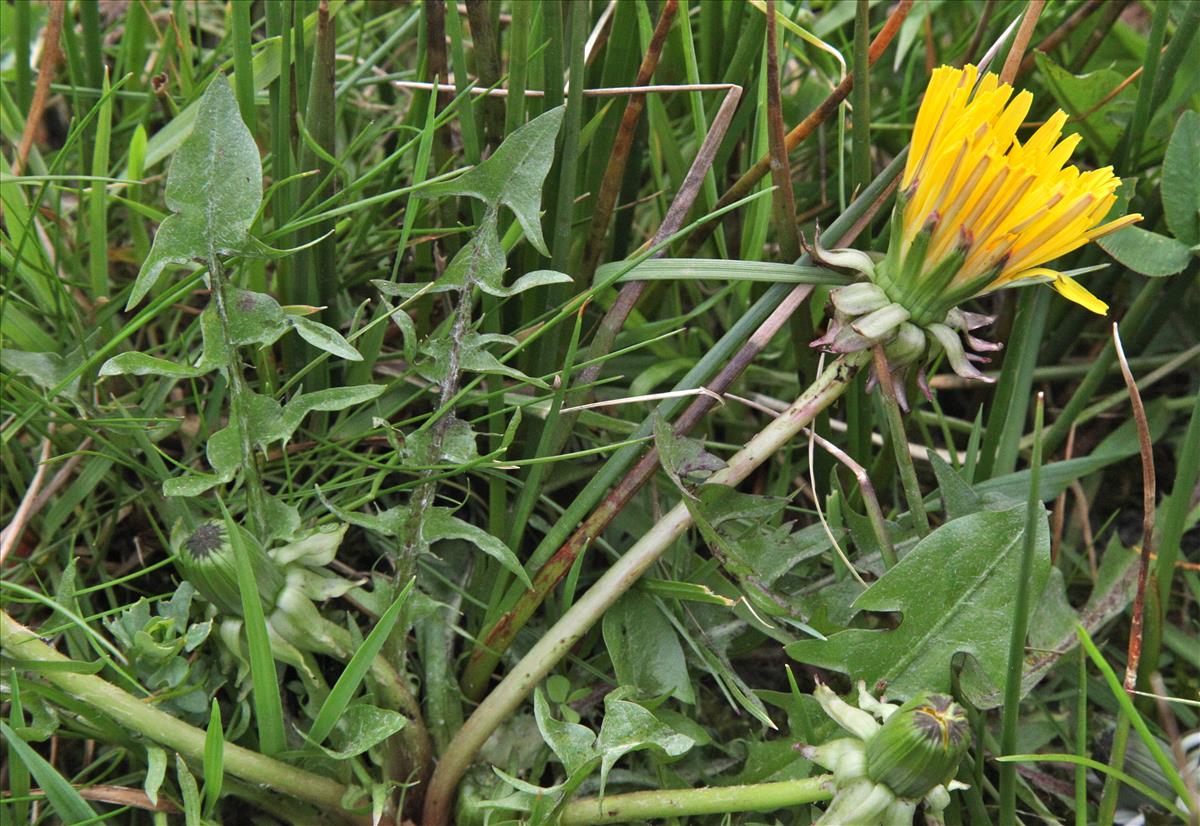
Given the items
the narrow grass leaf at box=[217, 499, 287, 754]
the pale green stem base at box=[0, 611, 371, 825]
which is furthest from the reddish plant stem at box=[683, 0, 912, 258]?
the pale green stem base at box=[0, 611, 371, 825]

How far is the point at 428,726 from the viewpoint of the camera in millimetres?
1224

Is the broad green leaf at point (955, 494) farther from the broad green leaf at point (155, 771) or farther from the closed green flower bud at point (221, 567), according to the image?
the broad green leaf at point (155, 771)

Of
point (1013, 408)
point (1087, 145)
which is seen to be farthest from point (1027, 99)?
point (1087, 145)

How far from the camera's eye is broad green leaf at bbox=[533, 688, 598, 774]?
107 cm

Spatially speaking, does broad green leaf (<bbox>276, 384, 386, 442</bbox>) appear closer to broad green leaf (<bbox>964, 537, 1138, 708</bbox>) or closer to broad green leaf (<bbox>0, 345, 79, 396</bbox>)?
broad green leaf (<bbox>0, 345, 79, 396</bbox>)

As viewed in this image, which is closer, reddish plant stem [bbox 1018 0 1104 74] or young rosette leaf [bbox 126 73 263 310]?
young rosette leaf [bbox 126 73 263 310]

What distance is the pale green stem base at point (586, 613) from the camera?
115cm

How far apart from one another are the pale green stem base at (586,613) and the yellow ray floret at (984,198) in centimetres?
16

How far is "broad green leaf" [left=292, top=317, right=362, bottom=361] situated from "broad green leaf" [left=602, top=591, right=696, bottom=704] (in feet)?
1.36

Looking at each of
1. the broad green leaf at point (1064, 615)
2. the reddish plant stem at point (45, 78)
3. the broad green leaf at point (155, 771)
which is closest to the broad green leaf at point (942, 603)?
the broad green leaf at point (1064, 615)

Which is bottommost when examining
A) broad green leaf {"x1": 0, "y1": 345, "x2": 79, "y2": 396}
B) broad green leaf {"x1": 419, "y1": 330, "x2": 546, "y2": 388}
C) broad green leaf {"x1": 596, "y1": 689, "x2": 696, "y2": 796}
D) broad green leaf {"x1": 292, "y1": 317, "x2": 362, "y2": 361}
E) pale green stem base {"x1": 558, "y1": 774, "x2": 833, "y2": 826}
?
pale green stem base {"x1": 558, "y1": 774, "x2": 833, "y2": 826}

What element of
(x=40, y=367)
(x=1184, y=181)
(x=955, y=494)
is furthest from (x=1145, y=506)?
(x=40, y=367)

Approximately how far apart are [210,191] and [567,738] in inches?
25.5

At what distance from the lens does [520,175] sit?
111 cm
